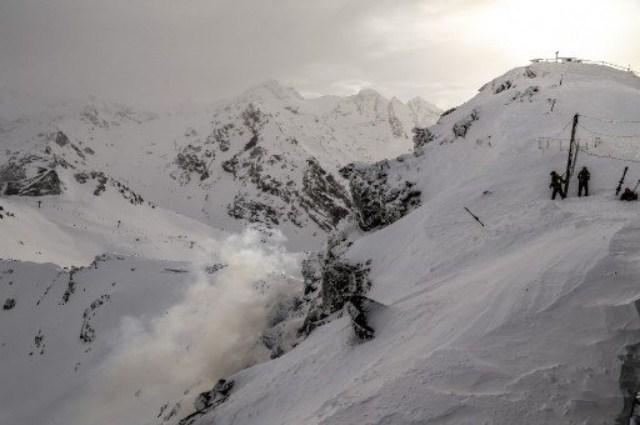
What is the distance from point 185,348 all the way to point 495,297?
78.0ft

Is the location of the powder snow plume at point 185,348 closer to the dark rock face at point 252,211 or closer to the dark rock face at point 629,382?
the dark rock face at point 629,382

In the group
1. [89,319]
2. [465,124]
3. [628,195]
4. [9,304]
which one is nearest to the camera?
[628,195]

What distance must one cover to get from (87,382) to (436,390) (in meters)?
30.1

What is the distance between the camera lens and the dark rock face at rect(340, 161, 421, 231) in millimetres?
25359

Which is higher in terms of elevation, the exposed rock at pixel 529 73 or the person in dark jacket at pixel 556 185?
the exposed rock at pixel 529 73

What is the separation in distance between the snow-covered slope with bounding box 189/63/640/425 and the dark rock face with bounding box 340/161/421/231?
0.45 feet

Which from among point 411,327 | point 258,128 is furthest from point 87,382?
point 258,128

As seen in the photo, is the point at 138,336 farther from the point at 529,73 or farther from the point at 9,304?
the point at 529,73

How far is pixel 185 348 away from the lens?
30.0 meters

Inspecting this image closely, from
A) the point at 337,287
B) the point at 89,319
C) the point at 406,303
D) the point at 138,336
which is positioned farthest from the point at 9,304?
the point at 406,303

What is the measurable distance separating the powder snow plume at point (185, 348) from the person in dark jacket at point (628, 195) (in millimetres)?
18205

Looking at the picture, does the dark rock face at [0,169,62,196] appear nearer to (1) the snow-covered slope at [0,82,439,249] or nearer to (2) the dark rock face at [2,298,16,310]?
(1) the snow-covered slope at [0,82,439,249]

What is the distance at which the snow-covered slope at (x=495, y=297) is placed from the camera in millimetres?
8766

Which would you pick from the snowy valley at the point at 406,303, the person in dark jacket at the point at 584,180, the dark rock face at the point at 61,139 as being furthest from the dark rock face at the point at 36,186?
the dark rock face at the point at 61,139
